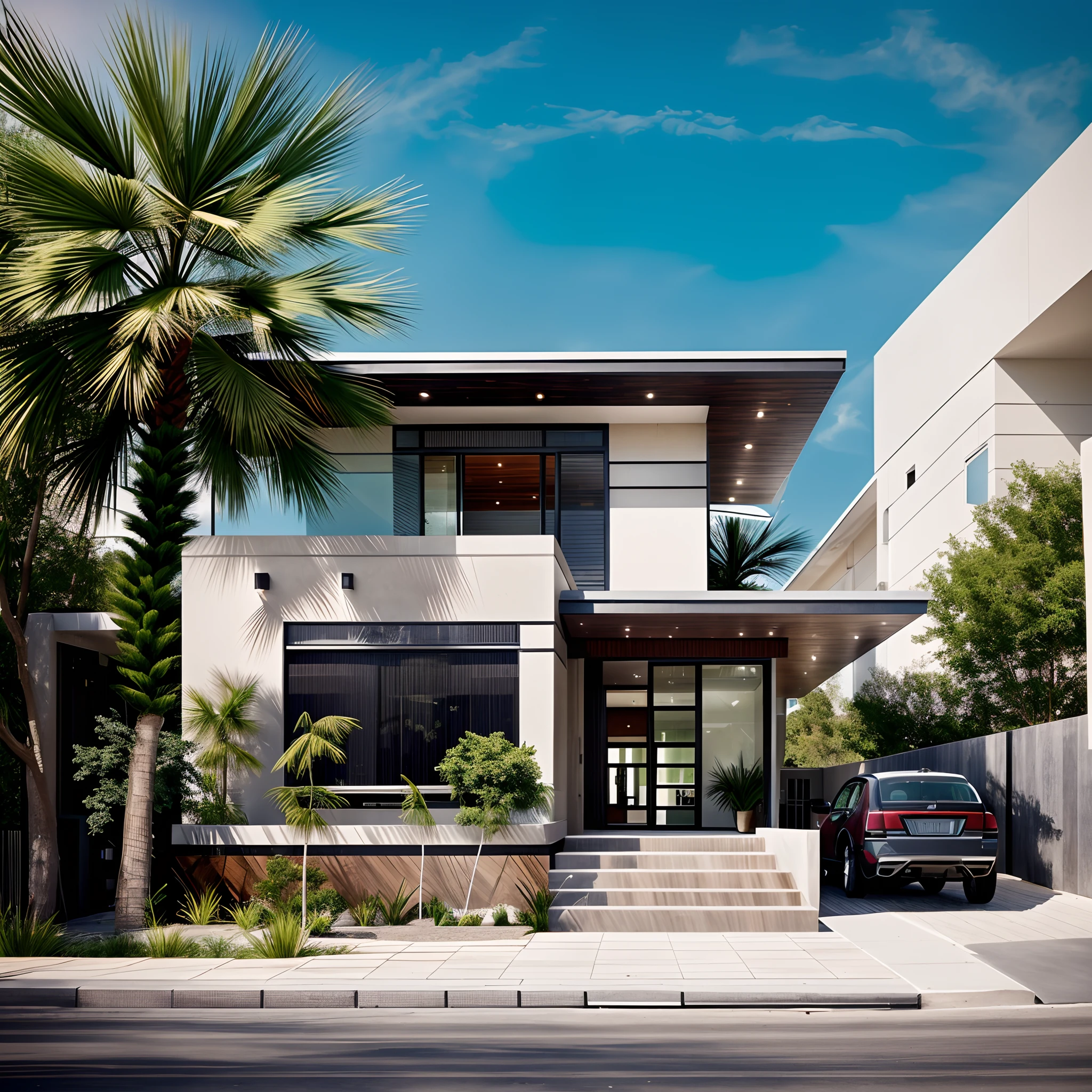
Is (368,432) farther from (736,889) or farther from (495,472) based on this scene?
(736,889)

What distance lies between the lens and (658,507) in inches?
732

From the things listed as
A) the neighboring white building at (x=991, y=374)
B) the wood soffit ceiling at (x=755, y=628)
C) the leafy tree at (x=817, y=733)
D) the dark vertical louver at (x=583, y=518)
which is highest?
the neighboring white building at (x=991, y=374)

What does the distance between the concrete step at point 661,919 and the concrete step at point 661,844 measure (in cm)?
200

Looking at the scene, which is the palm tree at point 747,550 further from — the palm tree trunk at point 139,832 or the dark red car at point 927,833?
the palm tree trunk at point 139,832

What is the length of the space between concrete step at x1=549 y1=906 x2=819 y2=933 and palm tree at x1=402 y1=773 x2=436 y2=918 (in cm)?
151

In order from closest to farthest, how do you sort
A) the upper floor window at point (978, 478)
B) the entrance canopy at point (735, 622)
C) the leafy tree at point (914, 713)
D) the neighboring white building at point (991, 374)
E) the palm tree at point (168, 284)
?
the palm tree at point (168, 284)
the entrance canopy at point (735, 622)
the leafy tree at point (914, 713)
the neighboring white building at point (991, 374)
the upper floor window at point (978, 478)

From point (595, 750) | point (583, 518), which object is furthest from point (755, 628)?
point (595, 750)

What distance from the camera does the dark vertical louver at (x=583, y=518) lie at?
730 inches

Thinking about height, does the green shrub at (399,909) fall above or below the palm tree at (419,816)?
below

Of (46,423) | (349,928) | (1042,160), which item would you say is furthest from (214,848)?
(1042,160)

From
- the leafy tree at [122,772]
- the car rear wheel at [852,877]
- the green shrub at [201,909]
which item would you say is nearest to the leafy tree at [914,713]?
the car rear wheel at [852,877]

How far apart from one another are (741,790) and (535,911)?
6003 millimetres

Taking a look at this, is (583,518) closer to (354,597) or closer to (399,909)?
(354,597)

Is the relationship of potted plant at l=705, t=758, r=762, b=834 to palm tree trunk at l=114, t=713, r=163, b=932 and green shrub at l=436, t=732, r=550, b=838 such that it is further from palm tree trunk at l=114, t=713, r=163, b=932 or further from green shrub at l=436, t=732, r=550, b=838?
palm tree trunk at l=114, t=713, r=163, b=932
